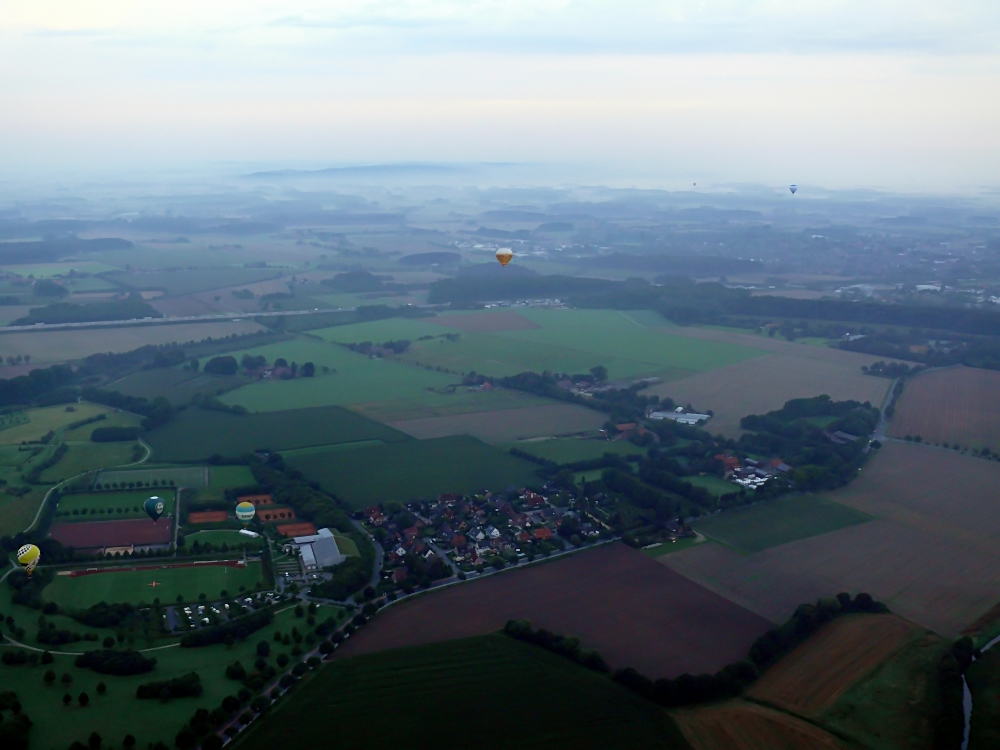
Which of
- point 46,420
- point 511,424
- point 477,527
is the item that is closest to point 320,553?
point 477,527

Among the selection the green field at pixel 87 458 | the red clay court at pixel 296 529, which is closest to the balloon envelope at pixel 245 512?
the red clay court at pixel 296 529

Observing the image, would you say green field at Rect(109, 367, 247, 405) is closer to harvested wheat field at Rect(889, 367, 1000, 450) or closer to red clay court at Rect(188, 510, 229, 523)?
red clay court at Rect(188, 510, 229, 523)

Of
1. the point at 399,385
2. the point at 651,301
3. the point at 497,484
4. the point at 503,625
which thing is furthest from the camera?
the point at 651,301

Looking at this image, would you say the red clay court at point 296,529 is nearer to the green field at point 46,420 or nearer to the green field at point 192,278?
the green field at point 46,420

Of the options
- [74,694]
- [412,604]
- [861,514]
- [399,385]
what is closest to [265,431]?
[399,385]

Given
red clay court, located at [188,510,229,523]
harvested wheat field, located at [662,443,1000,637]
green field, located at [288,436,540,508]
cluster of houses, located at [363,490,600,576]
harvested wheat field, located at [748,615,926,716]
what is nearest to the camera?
harvested wheat field, located at [748,615,926,716]

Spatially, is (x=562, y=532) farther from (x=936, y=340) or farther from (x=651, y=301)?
(x=651, y=301)

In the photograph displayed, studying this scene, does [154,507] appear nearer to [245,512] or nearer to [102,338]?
[245,512]

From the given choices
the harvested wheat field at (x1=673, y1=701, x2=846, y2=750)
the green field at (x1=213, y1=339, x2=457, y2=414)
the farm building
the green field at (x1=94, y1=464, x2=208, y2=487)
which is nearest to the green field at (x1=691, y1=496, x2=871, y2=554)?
the harvested wheat field at (x1=673, y1=701, x2=846, y2=750)
